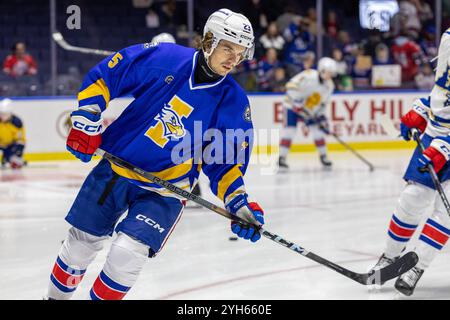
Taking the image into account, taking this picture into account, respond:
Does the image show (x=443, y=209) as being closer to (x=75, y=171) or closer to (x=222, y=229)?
(x=222, y=229)

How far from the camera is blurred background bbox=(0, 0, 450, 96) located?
28.4ft

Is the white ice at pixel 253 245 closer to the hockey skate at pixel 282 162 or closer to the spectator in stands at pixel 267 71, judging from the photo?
the hockey skate at pixel 282 162

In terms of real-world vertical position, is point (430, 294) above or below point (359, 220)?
above

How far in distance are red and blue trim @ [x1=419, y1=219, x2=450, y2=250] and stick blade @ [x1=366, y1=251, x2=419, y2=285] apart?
0.56ft

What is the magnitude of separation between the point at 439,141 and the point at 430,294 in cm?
64

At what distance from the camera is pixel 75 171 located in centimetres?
789

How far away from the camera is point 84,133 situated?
288 centimetres

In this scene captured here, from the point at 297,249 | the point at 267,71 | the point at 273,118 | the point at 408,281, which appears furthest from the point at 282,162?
the point at 297,249

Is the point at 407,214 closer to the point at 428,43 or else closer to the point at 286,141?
the point at 286,141

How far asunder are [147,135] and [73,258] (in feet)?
1.53

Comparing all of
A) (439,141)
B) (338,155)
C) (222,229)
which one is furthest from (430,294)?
(338,155)

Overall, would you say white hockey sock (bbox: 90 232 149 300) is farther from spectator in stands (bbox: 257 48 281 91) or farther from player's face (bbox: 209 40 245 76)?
spectator in stands (bbox: 257 48 281 91)

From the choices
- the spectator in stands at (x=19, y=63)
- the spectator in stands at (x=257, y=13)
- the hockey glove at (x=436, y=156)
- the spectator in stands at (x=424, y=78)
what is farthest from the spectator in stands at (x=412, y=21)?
the hockey glove at (x=436, y=156)

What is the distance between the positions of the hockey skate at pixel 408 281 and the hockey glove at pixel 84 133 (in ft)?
5.07
